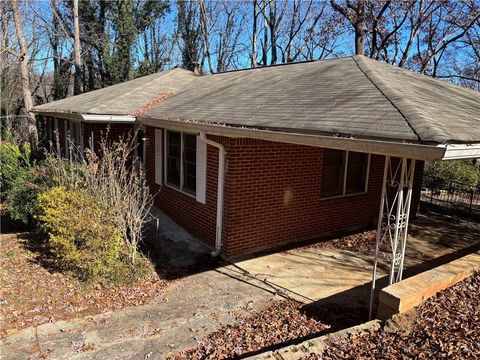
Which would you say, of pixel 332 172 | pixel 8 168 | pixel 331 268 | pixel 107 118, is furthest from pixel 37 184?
pixel 332 172

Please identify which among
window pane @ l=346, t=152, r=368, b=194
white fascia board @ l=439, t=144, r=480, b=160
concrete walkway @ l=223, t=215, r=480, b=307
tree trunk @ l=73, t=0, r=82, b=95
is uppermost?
tree trunk @ l=73, t=0, r=82, b=95

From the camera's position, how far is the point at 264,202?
8.00 m

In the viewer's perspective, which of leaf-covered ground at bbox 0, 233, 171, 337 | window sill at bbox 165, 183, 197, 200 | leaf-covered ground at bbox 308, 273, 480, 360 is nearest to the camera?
leaf-covered ground at bbox 308, 273, 480, 360

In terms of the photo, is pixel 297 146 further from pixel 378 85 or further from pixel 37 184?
pixel 37 184

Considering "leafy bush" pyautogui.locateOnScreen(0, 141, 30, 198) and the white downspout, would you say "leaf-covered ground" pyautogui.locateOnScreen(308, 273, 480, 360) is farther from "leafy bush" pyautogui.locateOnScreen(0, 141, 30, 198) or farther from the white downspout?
"leafy bush" pyautogui.locateOnScreen(0, 141, 30, 198)

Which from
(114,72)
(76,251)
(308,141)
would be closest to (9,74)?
(114,72)

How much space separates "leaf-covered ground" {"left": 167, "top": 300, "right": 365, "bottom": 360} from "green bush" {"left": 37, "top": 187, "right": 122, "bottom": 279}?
2440 millimetres

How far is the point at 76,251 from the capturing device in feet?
20.4

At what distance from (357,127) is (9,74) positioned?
99.7ft

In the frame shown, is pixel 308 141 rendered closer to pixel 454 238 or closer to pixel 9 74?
pixel 454 238

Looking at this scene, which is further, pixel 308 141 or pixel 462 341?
pixel 308 141

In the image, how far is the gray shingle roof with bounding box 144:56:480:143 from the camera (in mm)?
4410

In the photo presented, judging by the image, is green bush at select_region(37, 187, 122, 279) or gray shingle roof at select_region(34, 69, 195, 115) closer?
green bush at select_region(37, 187, 122, 279)

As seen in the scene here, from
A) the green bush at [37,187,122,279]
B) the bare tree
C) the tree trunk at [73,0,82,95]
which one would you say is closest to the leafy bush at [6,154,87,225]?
the green bush at [37,187,122,279]
